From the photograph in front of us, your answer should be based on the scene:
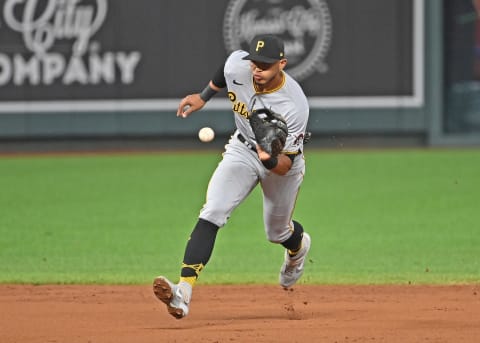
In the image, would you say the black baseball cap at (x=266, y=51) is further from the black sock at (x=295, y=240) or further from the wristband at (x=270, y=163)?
the black sock at (x=295, y=240)

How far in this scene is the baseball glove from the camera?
23.3ft

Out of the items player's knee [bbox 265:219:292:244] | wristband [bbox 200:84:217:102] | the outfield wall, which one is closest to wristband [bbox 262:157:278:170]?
player's knee [bbox 265:219:292:244]

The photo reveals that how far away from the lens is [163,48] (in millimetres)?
20250

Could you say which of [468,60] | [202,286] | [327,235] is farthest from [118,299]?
[468,60]

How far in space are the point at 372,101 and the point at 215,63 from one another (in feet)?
8.92

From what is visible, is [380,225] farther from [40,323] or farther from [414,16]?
[414,16]

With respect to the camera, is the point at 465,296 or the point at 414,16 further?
the point at 414,16

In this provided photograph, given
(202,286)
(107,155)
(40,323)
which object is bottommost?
(107,155)

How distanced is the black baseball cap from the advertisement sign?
12.7 meters

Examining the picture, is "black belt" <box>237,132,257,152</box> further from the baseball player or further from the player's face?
the player's face

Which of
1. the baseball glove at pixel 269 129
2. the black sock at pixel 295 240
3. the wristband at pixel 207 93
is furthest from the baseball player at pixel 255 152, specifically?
the black sock at pixel 295 240

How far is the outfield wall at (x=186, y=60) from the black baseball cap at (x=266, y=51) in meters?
12.7

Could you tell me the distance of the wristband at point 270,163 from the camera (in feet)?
23.3

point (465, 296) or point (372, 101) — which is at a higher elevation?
point (465, 296)
